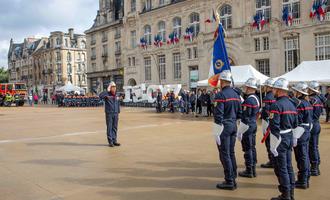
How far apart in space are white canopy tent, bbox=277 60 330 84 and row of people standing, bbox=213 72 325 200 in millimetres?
12630

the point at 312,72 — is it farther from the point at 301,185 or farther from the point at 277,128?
the point at 277,128

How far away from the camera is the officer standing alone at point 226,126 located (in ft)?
20.3

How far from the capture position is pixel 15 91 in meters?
44.4

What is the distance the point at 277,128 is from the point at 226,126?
97cm

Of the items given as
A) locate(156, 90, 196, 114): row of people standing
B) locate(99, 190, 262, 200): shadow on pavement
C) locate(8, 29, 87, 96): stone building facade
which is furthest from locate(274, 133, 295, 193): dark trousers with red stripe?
locate(8, 29, 87, 96): stone building facade

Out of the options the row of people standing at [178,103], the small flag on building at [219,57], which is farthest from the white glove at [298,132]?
the row of people standing at [178,103]

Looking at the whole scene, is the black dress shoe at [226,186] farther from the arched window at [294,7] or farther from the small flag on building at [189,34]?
the small flag on building at [189,34]

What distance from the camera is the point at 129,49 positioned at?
4938 centimetres

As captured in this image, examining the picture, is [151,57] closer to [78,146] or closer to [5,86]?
[5,86]

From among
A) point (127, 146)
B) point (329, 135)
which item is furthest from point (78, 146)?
point (329, 135)

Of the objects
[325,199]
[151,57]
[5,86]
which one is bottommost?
[325,199]

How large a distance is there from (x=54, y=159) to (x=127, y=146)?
8.14 ft

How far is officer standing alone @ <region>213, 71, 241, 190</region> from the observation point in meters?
6.18

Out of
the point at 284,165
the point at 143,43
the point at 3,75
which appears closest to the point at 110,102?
the point at 284,165
